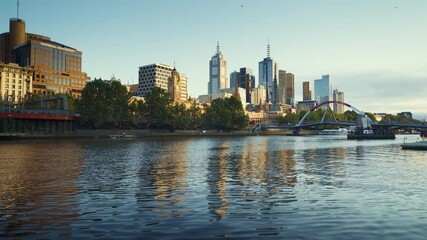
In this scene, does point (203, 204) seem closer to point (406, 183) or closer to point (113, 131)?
point (406, 183)

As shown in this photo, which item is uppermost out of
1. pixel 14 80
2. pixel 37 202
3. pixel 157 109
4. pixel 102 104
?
pixel 14 80

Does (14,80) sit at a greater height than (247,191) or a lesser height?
greater

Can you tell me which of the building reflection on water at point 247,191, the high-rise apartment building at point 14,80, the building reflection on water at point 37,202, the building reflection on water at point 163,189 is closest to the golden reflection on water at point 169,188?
the building reflection on water at point 163,189

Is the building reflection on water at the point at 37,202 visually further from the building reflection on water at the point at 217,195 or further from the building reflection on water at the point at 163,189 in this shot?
the building reflection on water at the point at 217,195

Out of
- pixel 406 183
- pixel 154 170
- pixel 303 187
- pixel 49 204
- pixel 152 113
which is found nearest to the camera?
pixel 49 204

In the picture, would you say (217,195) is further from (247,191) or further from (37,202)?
(37,202)

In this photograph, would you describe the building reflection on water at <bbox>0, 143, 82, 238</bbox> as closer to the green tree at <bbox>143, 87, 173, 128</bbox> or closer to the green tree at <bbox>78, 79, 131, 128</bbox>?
the green tree at <bbox>78, 79, 131, 128</bbox>

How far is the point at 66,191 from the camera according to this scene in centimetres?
2320

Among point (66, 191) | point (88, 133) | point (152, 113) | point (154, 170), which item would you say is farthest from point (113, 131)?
point (66, 191)

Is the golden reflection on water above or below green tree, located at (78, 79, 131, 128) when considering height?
below

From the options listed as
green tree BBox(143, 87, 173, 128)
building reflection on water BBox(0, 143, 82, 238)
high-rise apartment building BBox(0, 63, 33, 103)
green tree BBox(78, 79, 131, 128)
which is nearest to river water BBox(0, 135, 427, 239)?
building reflection on water BBox(0, 143, 82, 238)

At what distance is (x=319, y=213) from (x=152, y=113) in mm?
149879

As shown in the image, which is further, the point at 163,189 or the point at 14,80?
the point at 14,80

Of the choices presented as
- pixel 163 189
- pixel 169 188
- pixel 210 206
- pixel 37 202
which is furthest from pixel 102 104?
A: pixel 210 206
